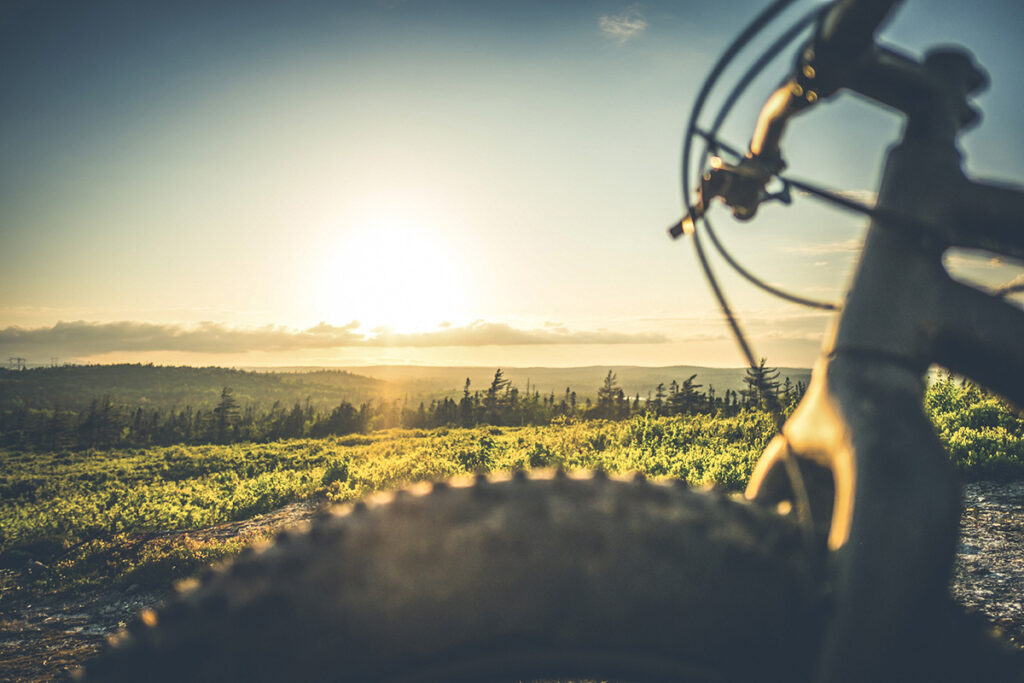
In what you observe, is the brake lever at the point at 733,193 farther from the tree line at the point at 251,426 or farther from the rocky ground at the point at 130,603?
the tree line at the point at 251,426

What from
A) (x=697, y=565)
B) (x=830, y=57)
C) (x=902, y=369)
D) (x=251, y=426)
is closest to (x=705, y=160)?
(x=830, y=57)

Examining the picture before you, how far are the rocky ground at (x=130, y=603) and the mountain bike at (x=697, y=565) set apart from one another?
10.0ft

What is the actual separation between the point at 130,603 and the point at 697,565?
331 inches

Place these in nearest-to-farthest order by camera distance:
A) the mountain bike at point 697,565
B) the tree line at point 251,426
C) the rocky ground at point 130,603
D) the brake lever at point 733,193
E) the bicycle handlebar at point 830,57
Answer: the mountain bike at point 697,565, the bicycle handlebar at point 830,57, the brake lever at point 733,193, the rocky ground at point 130,603, the tree line at point 251,426

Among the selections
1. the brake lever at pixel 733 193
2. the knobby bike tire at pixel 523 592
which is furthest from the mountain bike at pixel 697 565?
the brake lever at pixel 733 193

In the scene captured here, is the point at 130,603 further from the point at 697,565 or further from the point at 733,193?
the point at 733,193

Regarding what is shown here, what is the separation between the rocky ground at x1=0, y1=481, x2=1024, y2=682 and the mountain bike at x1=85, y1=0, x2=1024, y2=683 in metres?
3.05

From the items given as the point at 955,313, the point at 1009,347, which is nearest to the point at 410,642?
the point at 955,313

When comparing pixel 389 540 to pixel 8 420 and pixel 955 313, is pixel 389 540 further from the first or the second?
pixel 8 420

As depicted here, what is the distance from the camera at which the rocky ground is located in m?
3.68

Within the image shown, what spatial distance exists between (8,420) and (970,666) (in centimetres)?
9696

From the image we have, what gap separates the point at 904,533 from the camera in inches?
41.4

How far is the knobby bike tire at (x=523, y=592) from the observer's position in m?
1.03

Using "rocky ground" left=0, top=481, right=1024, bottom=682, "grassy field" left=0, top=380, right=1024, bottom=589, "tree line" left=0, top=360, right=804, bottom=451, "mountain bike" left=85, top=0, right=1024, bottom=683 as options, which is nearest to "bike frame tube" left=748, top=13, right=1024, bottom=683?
"mountain bike" left=85, top=0, right=1024, bottom=683
